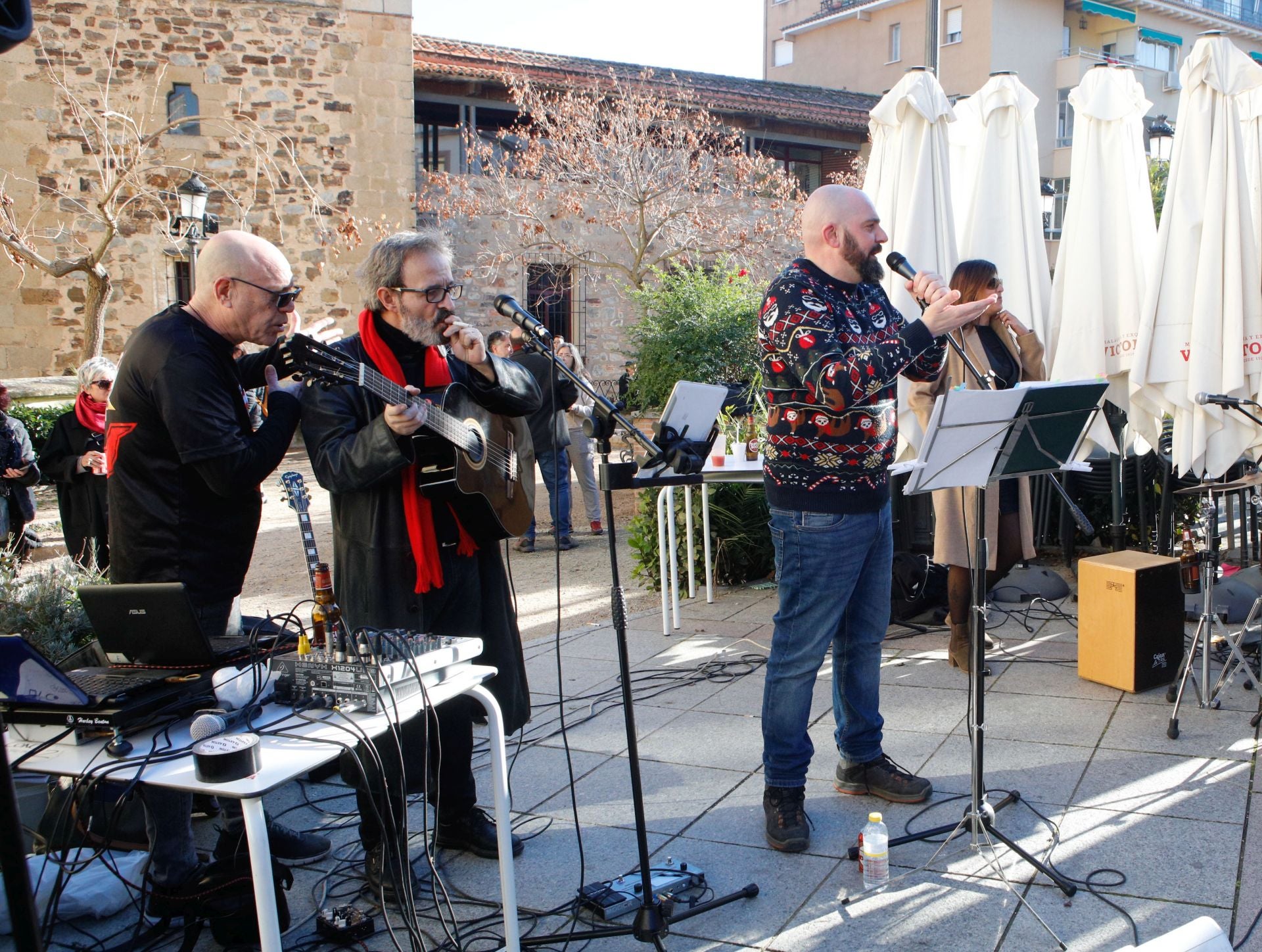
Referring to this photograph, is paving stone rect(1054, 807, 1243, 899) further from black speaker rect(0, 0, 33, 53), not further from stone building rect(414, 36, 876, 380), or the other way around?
stone building rect(414, 36, 876, 380)

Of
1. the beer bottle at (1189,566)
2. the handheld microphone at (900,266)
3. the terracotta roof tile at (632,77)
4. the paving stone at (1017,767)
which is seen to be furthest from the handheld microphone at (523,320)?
the terracotta roof tile at (632,77)

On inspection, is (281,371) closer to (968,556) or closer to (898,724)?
(898,724)

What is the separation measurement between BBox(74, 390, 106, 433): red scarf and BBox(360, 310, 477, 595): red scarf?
570cm

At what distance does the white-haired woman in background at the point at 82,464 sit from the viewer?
7887mm

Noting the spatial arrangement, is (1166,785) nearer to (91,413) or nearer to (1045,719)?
(1045,719)

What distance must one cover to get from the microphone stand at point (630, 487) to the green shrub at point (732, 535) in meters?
4.28

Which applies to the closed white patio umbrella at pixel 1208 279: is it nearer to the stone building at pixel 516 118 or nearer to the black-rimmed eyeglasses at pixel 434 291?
the black-rimmed eyeglasses at pixel 434 291

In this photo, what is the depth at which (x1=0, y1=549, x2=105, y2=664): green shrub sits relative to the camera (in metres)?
4.22

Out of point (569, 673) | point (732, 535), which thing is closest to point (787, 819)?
point (569, 673)

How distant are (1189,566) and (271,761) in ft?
13.0

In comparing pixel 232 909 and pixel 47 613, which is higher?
pixel 47 613

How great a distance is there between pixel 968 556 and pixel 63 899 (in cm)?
384

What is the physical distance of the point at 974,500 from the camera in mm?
5039

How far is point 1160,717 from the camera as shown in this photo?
4297 millimetres
